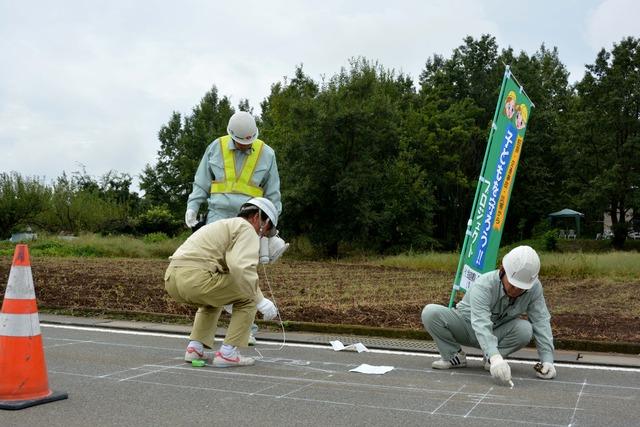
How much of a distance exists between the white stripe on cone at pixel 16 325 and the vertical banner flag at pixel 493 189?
12.7ft

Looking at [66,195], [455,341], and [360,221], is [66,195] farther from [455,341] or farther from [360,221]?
[455,341]

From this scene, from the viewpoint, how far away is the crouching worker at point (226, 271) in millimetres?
5070

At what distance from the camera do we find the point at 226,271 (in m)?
5.26

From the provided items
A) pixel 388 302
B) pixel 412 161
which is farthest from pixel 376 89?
pixel 388 302

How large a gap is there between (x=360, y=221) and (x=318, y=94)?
5.74m

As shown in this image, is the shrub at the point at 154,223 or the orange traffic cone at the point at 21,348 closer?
the orange traffic cone at the point at 21,348

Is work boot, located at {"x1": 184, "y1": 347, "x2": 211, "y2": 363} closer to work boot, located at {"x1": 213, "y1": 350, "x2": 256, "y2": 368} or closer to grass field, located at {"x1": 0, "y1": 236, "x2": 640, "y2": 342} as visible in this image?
work boot, located at {"x1": 213, "y1": 350, "x2": 256, "y2": 368}

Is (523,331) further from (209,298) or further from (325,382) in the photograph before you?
(209,298)

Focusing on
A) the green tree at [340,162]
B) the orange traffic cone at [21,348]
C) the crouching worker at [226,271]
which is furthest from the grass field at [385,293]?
the green tree at [340,162]

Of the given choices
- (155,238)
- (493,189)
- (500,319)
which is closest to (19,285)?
(500,319)

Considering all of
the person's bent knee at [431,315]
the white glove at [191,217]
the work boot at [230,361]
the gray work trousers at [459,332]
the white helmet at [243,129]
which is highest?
the white helmet at [243,129]

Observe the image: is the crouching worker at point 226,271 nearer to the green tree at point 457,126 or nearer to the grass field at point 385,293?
the grass field at point 385,293

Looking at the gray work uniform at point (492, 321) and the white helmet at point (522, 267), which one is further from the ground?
the white helmet at point (522, 267)

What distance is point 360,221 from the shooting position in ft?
86.2
